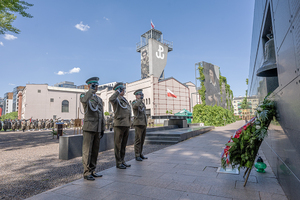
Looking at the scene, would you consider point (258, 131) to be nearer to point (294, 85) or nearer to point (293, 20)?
point (294, 85)

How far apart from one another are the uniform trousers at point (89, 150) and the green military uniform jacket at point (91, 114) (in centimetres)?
14

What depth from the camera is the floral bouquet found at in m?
3.05

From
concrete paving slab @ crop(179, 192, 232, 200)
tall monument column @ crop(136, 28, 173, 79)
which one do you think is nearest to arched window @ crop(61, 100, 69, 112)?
tall monument column @ crop(136, 28, 173, 79)

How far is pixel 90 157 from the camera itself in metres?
4.05

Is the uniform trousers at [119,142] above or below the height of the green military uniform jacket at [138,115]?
below

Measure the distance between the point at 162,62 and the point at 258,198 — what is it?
52.6 meters

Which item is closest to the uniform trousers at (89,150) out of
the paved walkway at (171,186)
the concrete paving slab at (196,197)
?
the paved walkway at (171,186)

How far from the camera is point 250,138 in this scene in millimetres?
3207

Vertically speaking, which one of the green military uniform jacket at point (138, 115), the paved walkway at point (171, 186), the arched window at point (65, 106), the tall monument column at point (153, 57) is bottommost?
the paved walkway at point (171, 186)

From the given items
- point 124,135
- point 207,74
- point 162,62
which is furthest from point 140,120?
point 162,62

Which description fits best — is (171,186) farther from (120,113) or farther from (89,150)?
(120,113)

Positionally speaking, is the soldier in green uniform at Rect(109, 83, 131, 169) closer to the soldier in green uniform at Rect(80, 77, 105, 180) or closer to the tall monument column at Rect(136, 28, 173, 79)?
the soldier in green uniform at Rect(80, 77, 105, 180)

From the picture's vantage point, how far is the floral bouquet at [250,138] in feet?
10.0

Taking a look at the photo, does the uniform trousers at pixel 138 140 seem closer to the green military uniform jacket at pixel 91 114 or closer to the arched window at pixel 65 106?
the green military uniform jacket at pixel 91 114
